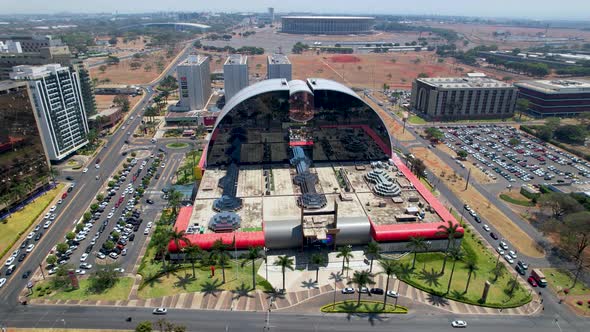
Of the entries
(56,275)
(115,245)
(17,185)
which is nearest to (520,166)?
(115,245)

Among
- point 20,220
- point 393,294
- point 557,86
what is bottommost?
point 393,294

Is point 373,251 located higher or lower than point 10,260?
higher

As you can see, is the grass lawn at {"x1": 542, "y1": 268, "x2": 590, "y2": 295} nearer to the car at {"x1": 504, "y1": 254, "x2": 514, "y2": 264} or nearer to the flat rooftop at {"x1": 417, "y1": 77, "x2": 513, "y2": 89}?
the car at {"x1": 504, "y1": 254, "x2": 514, "y2": 264}

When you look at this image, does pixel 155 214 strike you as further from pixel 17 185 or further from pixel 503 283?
pixel 503 283

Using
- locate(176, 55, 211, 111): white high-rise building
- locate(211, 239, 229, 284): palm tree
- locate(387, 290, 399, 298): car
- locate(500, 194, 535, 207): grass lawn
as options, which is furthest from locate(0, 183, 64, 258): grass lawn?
locate(500, 194, 535, 207): grass lawn

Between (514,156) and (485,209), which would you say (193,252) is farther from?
(514,156)

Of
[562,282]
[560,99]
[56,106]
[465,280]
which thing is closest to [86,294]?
[465,280]

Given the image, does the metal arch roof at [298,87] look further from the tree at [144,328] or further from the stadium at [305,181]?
the tree at [144,328]
